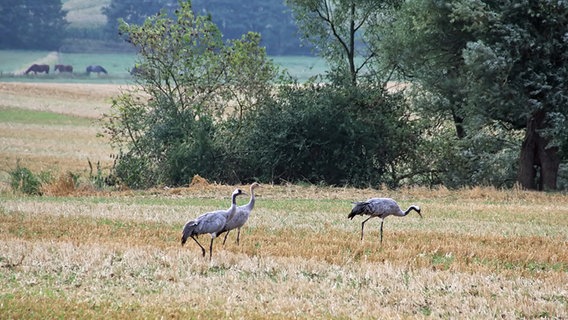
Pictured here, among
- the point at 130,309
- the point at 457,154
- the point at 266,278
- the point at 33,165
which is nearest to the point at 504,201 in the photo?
the point at 457,154

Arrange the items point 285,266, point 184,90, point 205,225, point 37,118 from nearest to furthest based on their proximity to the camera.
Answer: point 285,266 < point 205,225 < point 184,90 < point 37,118

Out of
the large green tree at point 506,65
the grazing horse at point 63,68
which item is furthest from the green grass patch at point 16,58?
the large green tree at point 506,65

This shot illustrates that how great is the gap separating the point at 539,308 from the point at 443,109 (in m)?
25.9

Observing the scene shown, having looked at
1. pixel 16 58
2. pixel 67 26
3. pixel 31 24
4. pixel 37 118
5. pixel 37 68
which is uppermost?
pixel 67 26

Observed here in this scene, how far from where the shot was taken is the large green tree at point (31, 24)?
171750 millimetres

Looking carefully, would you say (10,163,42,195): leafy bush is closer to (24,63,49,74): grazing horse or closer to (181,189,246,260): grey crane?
(181,189,246,260): grey crane

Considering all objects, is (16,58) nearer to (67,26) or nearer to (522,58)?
(67,26)

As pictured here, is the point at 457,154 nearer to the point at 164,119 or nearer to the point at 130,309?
the point at 164,119

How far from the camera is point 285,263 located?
50.8ft

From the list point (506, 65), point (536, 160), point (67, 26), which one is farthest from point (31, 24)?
point (506, 65)

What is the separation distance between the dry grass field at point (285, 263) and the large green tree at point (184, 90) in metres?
A: 7.45

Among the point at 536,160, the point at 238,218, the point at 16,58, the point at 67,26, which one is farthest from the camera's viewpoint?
the point at 67,26

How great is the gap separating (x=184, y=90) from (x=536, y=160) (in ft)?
44.6

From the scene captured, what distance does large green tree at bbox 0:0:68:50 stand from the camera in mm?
171750
